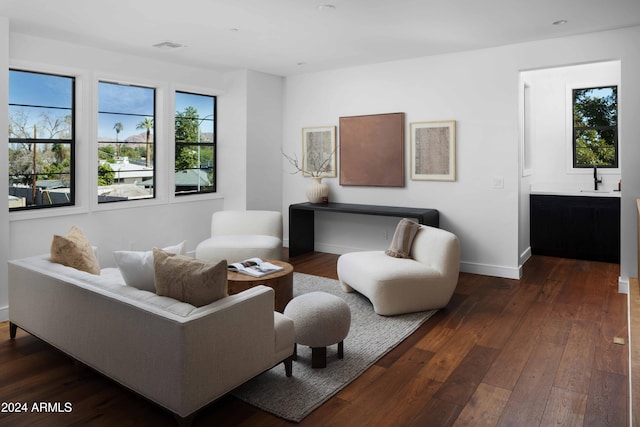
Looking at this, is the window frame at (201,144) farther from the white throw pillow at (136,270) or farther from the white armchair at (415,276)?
the white throw pillow at (136,270)

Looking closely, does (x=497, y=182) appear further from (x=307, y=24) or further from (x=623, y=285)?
(x=307, y=24)

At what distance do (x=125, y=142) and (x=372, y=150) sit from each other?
297 cm

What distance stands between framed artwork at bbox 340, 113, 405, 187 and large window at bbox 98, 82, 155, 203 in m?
2.44

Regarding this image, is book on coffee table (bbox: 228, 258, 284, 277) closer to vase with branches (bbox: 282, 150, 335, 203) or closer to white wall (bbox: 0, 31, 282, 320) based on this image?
white wall (bbox: 0, 31, 282, 320)

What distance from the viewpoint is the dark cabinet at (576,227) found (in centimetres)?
572

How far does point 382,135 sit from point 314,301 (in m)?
3.33

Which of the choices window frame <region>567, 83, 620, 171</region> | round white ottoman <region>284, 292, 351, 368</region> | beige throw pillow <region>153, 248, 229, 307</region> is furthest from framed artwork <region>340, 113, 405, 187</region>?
beige throw pillow <region>153, 248, 229, 307</region>

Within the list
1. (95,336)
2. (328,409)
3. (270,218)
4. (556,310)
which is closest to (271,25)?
(270,218)

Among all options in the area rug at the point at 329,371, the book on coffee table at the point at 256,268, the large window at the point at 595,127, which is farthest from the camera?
the large window at the point at 595,127

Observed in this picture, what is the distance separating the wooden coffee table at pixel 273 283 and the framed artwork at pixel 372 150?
240cm

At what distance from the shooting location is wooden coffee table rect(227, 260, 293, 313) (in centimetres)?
356

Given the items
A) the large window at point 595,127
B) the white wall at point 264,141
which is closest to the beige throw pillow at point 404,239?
the white wall at point 264,141

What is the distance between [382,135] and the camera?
582cm

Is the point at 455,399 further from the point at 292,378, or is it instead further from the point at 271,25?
the point at 271,25
